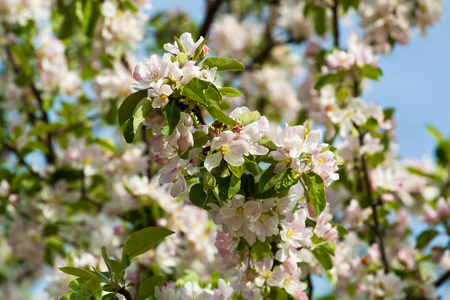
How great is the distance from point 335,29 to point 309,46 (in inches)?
8.0

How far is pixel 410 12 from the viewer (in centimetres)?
333

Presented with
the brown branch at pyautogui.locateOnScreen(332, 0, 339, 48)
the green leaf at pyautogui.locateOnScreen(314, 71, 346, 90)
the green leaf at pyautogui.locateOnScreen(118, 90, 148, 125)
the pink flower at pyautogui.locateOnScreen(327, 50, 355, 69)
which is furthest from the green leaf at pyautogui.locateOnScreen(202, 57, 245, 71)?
the brown branch at pyautogui.locateOnScreen(332, 0, 339, 48)

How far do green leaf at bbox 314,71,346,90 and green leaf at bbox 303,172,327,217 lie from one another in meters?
1.16

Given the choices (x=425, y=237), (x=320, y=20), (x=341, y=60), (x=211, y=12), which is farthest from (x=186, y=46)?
(x=211, y=12)

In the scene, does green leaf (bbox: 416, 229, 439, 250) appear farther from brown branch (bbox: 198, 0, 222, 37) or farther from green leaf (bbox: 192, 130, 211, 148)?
brown branch (bbox: 198, 0, 222, 37)

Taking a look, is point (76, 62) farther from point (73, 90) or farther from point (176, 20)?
point (176, 20)

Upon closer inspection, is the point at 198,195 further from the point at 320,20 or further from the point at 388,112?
the point at 320,20

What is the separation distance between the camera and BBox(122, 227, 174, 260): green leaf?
145 centimetres

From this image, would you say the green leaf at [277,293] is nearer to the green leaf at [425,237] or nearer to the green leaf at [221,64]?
the green leaf at [221,64]

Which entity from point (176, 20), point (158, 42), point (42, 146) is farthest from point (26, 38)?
point (176, 20)

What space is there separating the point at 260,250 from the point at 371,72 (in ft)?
4.08

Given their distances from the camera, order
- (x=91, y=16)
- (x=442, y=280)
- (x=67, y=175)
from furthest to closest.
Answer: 1. (x=67, y=175)
2. (x=91, y=16)
3. (x=442, y=280)

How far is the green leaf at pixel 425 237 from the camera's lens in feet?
8.82

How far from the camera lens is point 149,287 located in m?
1.50
